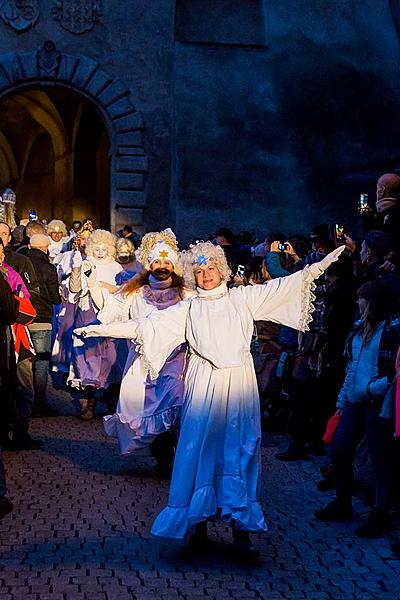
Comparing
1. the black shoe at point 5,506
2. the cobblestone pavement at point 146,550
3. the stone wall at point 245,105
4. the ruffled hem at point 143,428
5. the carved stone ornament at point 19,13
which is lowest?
the cobblestone pavement at point 146,550

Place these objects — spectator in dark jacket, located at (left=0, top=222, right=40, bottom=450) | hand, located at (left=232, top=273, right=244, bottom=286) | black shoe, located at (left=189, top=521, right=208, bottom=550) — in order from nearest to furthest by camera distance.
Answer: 1. black shoe, located at (left=189, top=521, right=208, bottom=550)
2. spectator in dark jacket, located at (left=0, top=222, right=40, bottom=450)
3. hand, located at (left=232, top=273, right=244, bottom=286)

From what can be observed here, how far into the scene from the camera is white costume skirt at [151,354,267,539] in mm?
6652

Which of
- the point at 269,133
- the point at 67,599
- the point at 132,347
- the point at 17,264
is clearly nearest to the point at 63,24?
the point at 269,133

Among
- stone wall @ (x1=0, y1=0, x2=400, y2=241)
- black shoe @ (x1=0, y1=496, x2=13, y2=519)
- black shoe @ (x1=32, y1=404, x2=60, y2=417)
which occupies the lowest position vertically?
black shoe @ (x1=0, y1=496, x2=13, y2=519)

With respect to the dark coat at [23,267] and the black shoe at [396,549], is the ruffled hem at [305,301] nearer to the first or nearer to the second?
the black shoe at [396,549]

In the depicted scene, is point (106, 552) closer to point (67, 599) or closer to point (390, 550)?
point (67, 599)

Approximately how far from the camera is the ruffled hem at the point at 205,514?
21.7 feet

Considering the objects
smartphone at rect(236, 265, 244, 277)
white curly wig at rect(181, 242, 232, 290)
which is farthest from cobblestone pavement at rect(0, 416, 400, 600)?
smartphone at rect(236, 265, 244, 277)

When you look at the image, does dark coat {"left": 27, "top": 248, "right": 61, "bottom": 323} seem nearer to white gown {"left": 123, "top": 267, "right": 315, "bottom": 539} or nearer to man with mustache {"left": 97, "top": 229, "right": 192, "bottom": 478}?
man with mustache {"left": 97, "top": 229, "right": 192, "bottom": 478}

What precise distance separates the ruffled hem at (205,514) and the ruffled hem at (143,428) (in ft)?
7.66

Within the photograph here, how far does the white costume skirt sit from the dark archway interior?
71.6ft

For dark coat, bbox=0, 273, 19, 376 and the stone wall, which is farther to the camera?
the stone wall

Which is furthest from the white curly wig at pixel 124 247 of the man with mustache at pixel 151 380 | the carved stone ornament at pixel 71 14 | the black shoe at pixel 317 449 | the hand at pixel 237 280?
the carved stone ornament at pixel 71 14

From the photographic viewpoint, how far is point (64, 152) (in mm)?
32156
